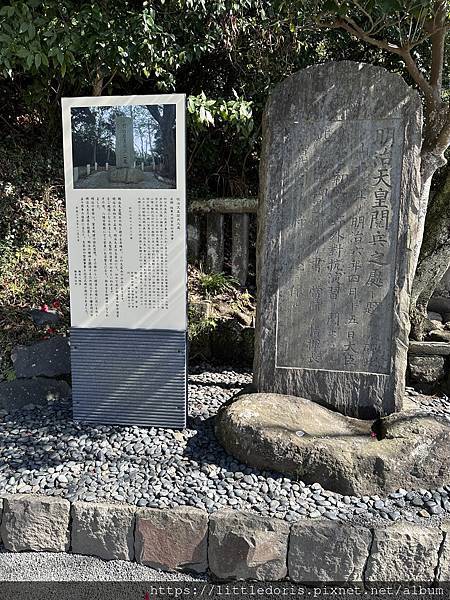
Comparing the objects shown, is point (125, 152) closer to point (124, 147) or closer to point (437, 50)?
point (124, 147)

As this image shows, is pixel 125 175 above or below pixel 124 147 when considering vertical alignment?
below

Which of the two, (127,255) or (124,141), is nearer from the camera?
(124,141)

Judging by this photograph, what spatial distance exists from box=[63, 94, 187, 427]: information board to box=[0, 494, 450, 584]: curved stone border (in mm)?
816

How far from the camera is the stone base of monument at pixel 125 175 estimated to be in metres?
3.17

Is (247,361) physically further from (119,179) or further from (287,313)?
(119,179)

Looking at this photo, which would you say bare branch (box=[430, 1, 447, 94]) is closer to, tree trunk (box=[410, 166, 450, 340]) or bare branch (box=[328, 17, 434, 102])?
bare branch (box=[328, 17, 434, 102])

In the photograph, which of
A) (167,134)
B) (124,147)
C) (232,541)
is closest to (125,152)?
(124,147)

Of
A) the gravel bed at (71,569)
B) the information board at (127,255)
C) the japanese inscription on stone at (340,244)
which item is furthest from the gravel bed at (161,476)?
the japanese inscription on stone at (340,244)

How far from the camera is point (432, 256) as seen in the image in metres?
4.37

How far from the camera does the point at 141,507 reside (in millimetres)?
2662

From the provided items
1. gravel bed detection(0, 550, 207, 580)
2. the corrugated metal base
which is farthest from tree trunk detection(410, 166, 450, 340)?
gravel bed detection(0, 550, 207, 580)

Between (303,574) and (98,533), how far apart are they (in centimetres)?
100

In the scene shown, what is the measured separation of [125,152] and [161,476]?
181cm

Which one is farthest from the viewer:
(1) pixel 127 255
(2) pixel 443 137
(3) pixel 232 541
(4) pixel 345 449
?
(2) pixel 443 137
